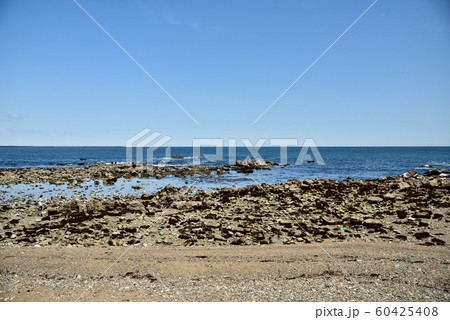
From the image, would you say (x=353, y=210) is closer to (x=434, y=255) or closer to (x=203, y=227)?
(x=434, y=255)

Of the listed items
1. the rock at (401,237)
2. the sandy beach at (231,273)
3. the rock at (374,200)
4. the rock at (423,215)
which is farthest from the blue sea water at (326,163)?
the sandy beach at (231,273)

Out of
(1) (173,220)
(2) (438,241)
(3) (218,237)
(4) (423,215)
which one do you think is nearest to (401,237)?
(2) (438,241)

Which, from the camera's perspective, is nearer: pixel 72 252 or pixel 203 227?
pixel 72 252

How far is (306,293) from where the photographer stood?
20.0 ft

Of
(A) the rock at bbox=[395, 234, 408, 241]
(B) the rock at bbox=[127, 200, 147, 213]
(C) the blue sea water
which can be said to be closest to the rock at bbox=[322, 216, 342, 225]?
(A) the rock at bbox=[395, 234, 408, 241]

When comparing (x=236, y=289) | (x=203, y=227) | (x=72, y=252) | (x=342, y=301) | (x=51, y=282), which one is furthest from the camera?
(x=203, y=227)

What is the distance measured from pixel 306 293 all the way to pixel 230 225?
6586mm

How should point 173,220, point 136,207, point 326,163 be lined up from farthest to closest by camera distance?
point 326,163, point 136,207, point 173,220

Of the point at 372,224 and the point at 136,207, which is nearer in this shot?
the point at 372,224

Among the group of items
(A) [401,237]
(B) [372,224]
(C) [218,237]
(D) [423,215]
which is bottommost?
(C) [218,237]

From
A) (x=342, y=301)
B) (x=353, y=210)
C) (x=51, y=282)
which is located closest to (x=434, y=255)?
(x=342, y=301)

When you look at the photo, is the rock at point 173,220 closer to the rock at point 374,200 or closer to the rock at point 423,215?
the rock at point 423,215

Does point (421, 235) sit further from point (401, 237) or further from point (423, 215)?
point (423, 215)

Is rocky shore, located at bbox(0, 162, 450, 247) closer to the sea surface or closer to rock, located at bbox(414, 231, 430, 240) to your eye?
rock, located at bbox(414, 231, 430, 240)
